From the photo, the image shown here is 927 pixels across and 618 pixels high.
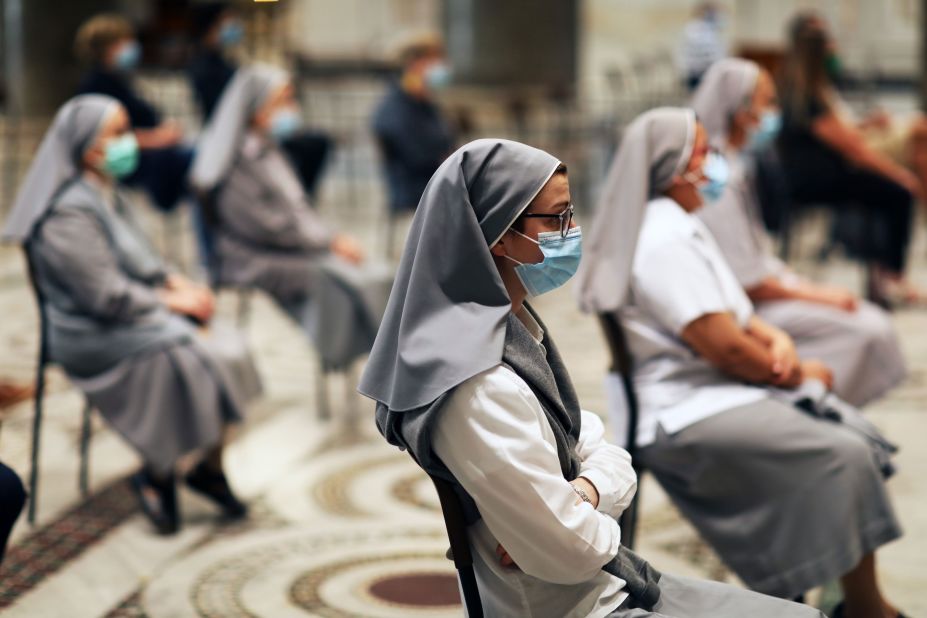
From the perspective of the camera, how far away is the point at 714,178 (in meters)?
3.72

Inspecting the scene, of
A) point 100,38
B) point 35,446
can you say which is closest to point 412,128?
point 100,38

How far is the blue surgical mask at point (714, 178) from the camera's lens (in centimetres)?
Answer: 370

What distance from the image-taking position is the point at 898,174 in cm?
728

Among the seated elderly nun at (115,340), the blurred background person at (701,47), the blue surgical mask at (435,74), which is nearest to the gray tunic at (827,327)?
the seated elderly nun at (115,340)

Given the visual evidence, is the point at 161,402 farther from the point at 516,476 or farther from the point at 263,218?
the point at 516,476

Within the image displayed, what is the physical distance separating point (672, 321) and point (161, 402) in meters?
1.74

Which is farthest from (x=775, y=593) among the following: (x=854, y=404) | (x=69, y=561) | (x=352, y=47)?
(x=352, y=47)

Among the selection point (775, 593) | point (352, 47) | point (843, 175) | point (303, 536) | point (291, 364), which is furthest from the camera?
point (352, 47)

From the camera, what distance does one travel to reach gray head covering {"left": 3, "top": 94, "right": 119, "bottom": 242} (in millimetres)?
4242

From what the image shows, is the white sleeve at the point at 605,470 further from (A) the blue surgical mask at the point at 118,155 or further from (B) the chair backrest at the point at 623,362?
(A) the blue surgical mask at the point at 118,155

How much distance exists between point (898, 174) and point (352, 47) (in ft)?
31.3

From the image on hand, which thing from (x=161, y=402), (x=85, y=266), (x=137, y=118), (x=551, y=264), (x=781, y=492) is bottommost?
(x=161, y=402)

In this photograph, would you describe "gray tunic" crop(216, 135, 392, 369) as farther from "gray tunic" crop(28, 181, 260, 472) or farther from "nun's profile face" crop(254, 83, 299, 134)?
"gray tunic" crop(28, 181, 260, 472)

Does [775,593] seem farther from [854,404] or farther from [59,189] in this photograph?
[59,189]
